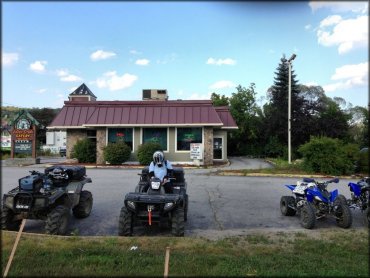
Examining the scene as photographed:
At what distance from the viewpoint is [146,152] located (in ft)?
79.9

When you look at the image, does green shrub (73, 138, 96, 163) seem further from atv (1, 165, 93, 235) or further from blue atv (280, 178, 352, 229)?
blue atv (280, 178, 352, 229)

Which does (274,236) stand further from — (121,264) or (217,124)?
(217,124)

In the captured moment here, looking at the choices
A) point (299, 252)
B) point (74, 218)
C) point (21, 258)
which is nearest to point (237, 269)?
point (299, 252)

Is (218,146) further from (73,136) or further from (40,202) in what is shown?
(40,202)

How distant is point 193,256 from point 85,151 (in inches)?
863

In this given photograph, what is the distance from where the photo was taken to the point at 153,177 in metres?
8.12

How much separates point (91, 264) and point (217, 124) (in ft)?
68.9

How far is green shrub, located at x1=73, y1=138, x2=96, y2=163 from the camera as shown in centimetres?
2644

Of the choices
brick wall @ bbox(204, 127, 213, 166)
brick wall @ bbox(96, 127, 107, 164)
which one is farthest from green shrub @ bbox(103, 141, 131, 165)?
brick wall @ bbox(204, 127, 213, 166)

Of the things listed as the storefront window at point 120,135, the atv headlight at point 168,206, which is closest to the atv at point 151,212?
the atv headlight at point 168,206

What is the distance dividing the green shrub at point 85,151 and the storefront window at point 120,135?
1380mm

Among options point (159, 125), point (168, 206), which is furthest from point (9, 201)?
point (159, 125)

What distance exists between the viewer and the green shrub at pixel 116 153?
24.5 meters

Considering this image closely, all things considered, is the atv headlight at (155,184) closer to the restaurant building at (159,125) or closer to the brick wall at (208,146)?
the restaurant building at (159,125)
